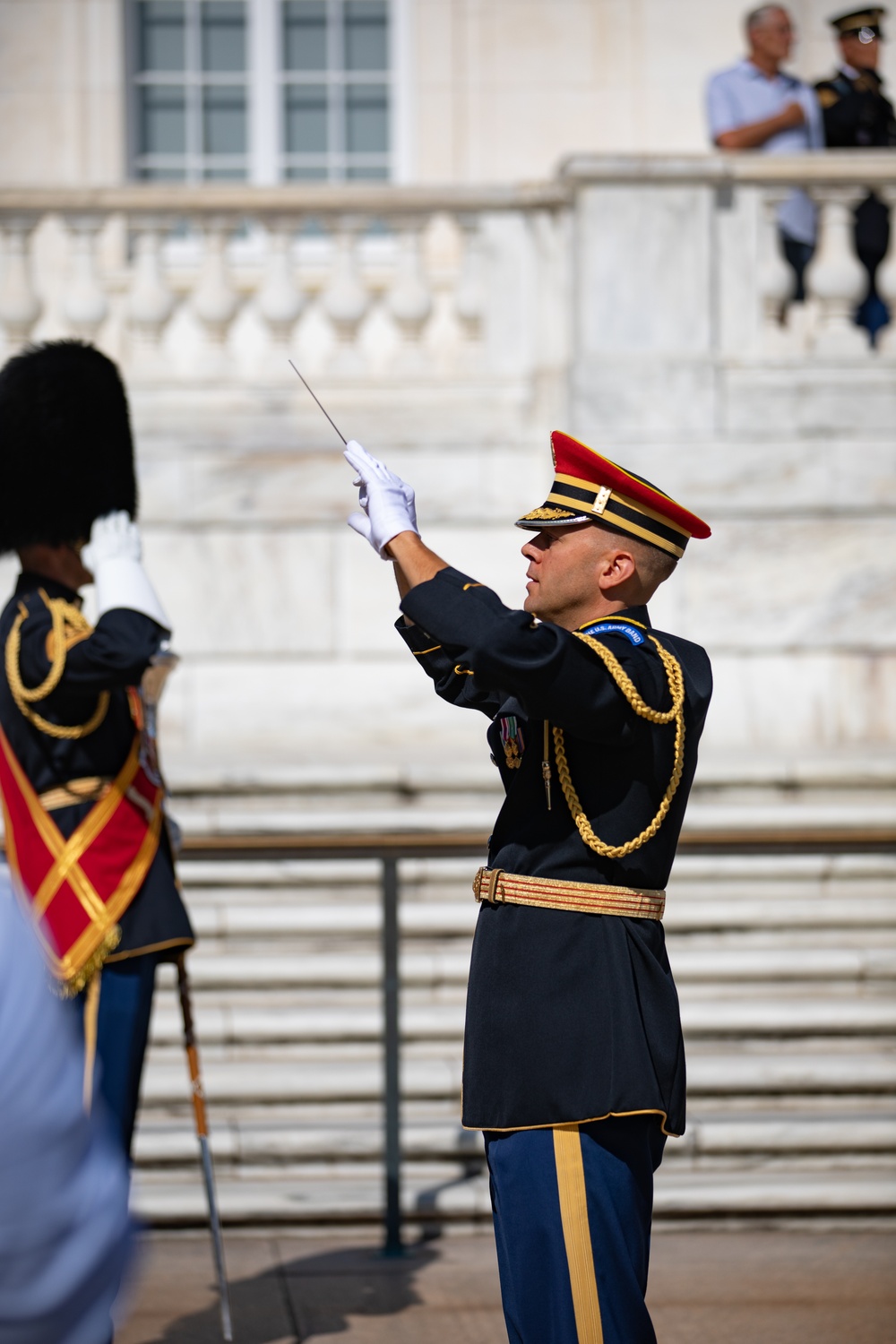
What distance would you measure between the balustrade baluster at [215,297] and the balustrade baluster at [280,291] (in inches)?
6.5

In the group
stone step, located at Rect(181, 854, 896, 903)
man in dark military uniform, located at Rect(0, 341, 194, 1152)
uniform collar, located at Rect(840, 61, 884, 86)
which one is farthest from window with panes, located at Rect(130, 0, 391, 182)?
man in dark military uniform, located at Rect(0, 341, 194, 1152)

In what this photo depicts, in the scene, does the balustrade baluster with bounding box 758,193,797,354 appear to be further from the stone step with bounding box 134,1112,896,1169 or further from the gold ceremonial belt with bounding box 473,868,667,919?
the gold ceremonial belt with bounding box 473,868,667,919

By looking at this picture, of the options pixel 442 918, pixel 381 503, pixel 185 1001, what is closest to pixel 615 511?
pixel 381 503

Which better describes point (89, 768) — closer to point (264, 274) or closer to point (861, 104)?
point (264, 274)

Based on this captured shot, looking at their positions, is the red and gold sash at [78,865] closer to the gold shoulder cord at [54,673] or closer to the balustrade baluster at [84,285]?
the gold shoulder cord at [54,673]

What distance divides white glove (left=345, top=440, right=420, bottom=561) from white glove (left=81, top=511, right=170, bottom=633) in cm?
91

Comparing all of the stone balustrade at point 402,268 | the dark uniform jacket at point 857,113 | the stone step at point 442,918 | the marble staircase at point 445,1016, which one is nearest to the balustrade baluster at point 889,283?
the stone balustrade at point 402,268

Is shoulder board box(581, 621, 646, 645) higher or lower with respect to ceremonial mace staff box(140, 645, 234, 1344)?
higher

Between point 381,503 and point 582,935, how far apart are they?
2.36ft

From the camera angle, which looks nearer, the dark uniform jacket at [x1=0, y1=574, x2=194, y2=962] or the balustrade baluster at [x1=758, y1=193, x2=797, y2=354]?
the dark uniform jacket at [x1=0, y1=574, x2=194, y2=962]

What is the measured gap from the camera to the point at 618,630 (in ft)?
9.23

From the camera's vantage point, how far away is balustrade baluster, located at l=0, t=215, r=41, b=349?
8.62 metres

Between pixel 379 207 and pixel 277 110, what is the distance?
342 centimetres

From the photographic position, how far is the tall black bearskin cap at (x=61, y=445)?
13.1 ft
